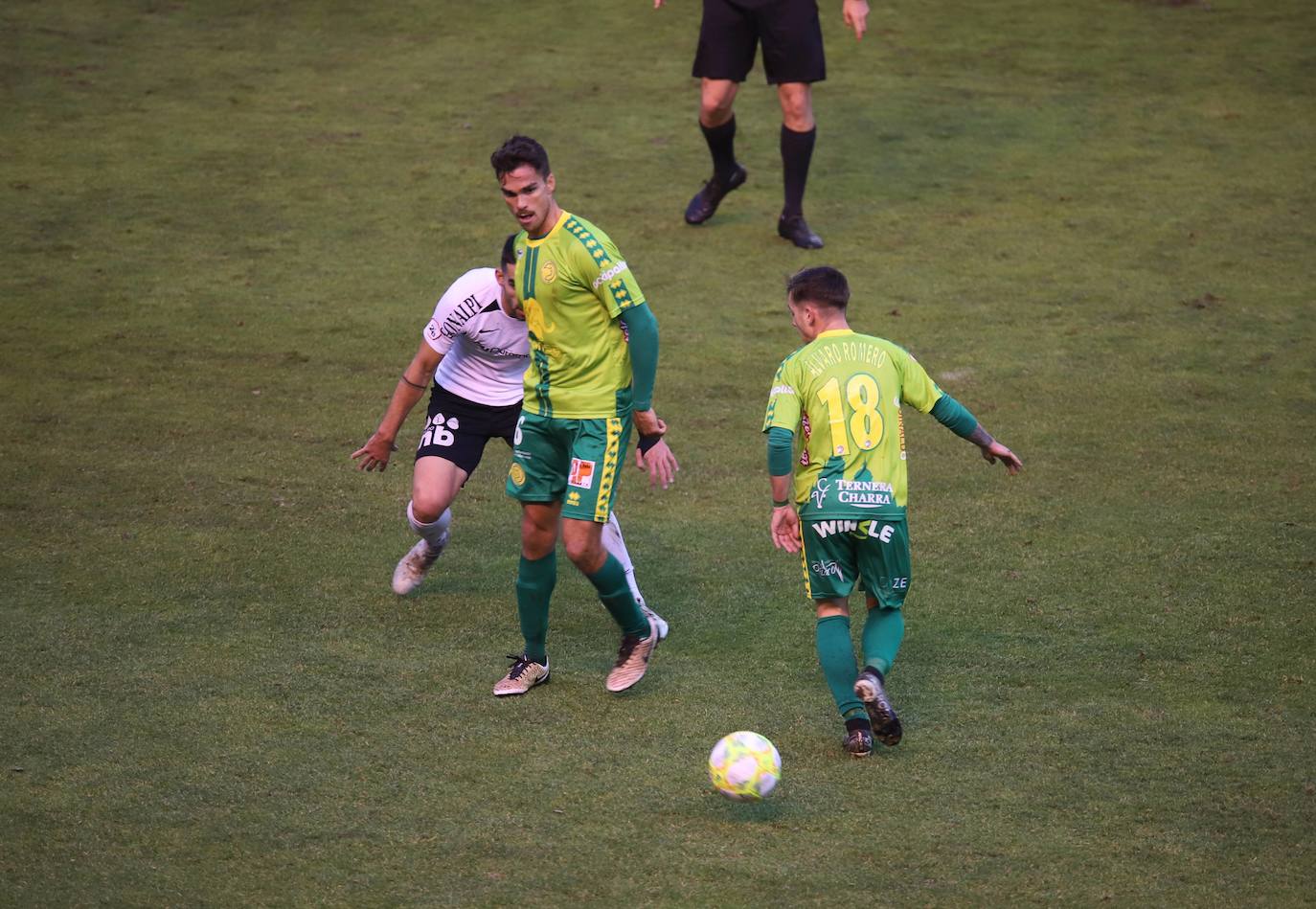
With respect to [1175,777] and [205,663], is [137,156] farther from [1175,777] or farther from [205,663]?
[1175,777]

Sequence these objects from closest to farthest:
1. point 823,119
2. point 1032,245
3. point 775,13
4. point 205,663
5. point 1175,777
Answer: point 1175,777 → point 205,663 → point 775,13 → point 1032,245 → point 823,119

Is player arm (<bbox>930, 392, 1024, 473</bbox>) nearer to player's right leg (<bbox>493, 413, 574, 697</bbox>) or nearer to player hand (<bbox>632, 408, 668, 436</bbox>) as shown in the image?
player hand (<bbox>632, 408, 668, 436</bbox>)

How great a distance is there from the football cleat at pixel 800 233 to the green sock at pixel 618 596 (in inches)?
205

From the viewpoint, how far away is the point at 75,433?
788cm

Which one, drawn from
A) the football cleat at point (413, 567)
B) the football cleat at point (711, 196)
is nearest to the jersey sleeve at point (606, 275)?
the football cleat at point (413, 567)

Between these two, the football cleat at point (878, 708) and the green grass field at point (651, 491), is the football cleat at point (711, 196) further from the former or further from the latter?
the football cleat at point (878, 708)

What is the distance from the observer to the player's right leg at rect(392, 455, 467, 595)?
20.4 feet

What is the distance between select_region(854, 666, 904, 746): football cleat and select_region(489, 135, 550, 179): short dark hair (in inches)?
84.1

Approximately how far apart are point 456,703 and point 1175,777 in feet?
8.25

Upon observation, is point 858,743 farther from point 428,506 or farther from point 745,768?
point 428,506

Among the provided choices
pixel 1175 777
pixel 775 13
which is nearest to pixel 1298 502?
pixel 1175 777

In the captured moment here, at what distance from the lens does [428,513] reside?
6.20m

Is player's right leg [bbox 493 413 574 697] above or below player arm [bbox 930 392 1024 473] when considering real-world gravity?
below

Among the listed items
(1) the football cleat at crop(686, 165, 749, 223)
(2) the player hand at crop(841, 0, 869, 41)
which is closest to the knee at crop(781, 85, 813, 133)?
(2) the player hand at crop(841, 0, 869, 41)
